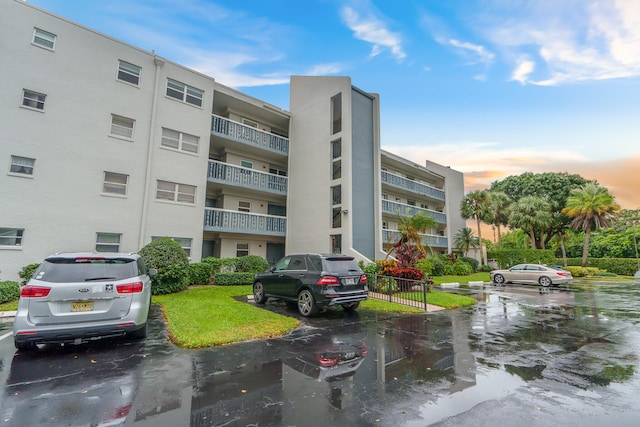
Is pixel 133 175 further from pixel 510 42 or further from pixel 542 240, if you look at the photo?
pixel 542 240

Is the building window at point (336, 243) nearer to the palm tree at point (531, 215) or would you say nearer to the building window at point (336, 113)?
the building window at point (336, 113)

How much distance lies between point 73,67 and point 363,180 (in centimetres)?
1606

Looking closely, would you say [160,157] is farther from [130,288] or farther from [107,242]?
[130,288]

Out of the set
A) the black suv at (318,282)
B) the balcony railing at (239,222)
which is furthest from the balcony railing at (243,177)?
the black suv at (318,282)

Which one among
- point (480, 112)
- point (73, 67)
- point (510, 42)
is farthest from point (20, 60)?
point (480, 112)

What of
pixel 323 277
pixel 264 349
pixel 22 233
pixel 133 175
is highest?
pixel 133 175

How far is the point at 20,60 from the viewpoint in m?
12.5

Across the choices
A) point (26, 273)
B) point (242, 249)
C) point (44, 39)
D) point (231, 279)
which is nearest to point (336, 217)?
point (242, 249)

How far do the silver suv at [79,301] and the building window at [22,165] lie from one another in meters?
10.3

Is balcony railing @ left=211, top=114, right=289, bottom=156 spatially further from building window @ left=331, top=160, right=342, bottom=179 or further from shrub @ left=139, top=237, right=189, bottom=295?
shrub @ left=139, top=237, right=189, bottom=295

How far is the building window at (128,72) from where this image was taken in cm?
1485

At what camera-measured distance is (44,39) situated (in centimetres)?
1311

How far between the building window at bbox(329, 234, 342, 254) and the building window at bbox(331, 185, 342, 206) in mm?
2090

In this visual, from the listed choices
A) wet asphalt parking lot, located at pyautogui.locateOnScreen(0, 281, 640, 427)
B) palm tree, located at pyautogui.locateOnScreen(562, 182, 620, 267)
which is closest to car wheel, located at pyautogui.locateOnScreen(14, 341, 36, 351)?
wet asphalt parking lot, located at pyautogui.locateOnScreen(0, 281, 640, 427)
